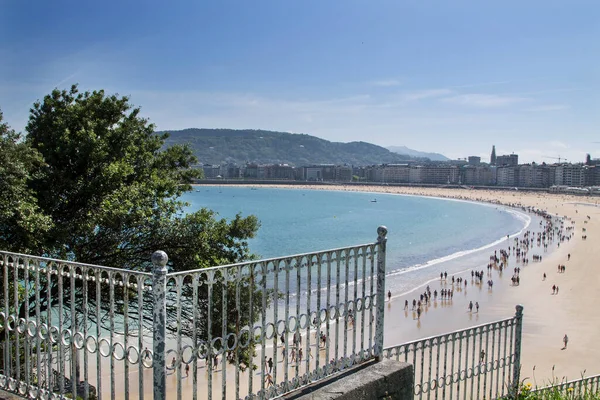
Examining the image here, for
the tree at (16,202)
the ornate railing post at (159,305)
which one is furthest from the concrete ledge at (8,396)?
the tree at (16,202)

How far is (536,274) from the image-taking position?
38.8m

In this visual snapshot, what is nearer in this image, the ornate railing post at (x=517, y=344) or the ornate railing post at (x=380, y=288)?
the ornate railing post at (x=380, y=288)

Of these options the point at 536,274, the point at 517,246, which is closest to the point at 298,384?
the point at 536,274

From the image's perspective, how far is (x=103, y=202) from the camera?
29.7 feet

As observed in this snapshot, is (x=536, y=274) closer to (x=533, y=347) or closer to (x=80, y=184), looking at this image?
(x=533, y=347)

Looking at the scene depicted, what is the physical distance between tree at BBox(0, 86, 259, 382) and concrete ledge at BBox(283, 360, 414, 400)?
15.3ft

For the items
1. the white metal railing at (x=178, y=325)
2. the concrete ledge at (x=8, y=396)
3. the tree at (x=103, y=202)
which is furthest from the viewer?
the tree at (x=103, y=202)

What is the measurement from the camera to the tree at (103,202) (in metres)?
9.01

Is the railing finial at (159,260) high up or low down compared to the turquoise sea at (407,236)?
up

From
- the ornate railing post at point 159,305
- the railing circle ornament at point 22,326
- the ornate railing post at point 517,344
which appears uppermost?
the ornate railing post at point 159,305

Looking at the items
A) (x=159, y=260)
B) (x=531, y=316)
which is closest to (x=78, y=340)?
(x=159, y=260)

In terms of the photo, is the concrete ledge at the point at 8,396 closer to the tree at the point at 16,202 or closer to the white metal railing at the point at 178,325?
the white metal railing at the point at 178,325

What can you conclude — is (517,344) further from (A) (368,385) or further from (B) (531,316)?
(B) (531,316)

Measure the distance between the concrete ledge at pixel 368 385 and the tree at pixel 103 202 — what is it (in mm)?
4670
